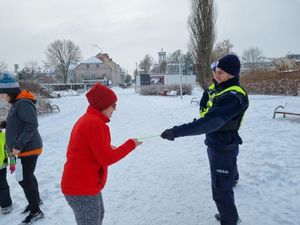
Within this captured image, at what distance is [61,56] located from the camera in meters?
78.9

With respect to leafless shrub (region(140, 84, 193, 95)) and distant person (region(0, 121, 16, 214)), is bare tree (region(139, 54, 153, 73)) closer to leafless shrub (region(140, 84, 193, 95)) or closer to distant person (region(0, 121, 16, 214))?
leafless shrub (region(140, 84, 193, 95))

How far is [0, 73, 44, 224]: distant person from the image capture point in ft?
12.3

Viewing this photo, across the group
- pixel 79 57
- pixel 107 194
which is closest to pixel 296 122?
pixel 107 194

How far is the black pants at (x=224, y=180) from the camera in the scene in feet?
10.5

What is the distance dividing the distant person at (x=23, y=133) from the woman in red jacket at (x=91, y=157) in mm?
1414

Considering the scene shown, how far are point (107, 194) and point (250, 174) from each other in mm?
2624

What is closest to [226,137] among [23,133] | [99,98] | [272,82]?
[99,98]

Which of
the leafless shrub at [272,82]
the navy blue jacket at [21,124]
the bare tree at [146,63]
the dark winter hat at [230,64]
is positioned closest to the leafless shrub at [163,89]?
the leafless shrub at [272,82]

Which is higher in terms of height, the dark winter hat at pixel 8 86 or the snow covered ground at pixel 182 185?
the dark winter hat at pixel 8 86

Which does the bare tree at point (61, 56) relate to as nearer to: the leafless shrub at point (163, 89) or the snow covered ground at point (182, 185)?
the leafless shrub at point (163, 89)

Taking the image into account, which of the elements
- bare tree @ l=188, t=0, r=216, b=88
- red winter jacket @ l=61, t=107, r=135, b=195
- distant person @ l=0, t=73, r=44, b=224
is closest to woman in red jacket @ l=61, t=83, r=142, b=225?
red winter jacket @ l=61, t=107, r=135, b=195

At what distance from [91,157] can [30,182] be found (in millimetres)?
1866

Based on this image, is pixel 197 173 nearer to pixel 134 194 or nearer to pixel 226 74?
pixel 134 194

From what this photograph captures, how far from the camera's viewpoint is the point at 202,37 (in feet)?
83.6
